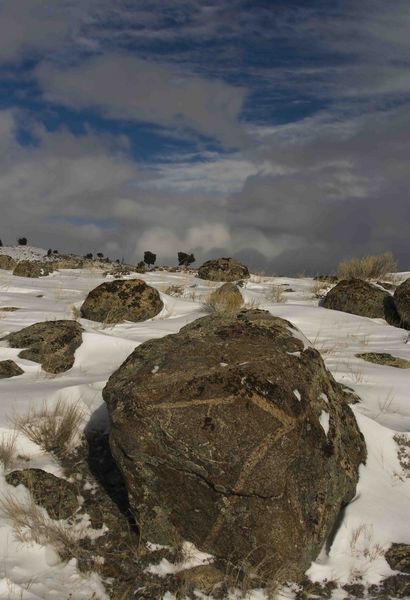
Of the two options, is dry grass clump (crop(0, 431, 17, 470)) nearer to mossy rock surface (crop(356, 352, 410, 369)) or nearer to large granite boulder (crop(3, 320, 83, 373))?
large granite boulder (crop(3, 320, 83, 373))

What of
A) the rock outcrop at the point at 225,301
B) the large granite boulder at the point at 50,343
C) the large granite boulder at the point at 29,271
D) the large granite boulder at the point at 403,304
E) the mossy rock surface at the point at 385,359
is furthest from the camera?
the large granite boulder at the point at 29,271

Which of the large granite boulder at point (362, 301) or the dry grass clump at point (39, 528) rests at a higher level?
the large granite boulder at point (362, 301)

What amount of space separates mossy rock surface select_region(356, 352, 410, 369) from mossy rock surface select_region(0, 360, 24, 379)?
12.1 feet

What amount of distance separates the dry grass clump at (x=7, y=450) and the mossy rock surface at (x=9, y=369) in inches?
53.3

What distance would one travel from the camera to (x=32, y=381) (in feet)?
15.1

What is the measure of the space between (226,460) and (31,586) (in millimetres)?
1110

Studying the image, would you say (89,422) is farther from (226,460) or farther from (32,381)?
(226,460)

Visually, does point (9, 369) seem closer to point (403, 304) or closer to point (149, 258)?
point (403, 304)

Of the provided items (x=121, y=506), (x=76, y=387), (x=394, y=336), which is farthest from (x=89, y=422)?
(x=394, y=336)

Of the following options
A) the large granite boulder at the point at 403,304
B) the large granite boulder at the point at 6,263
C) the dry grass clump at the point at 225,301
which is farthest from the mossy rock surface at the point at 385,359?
the large granite boulder at the point at 6,263

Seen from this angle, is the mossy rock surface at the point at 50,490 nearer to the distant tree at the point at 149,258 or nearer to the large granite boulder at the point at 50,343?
the large granite boulder at the point at 50,343

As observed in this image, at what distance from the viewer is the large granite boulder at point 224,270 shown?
12.4 m

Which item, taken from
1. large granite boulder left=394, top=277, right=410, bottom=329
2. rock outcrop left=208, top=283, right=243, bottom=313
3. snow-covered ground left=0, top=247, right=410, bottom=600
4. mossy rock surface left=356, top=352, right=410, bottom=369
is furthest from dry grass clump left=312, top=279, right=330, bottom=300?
mossy rock surface left=356, top=352, right=410, bottom=369

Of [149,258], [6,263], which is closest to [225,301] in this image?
[6,263]
